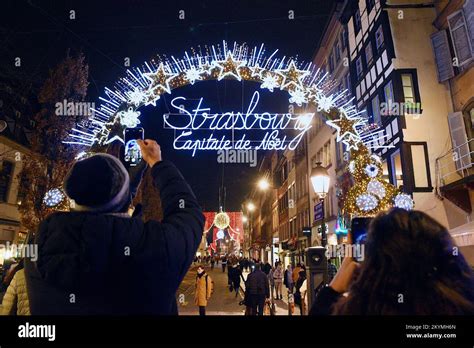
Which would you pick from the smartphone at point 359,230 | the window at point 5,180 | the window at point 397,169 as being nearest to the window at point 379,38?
the window at point 397,169

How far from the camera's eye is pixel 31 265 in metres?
1.44

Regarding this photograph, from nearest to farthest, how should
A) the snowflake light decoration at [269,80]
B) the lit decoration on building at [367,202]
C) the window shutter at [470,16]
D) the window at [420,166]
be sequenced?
the lit decoration on building at [367,202] < the snowflake light decoration at [269,80] < the window shutter at [470,16] < the window at [420,166]

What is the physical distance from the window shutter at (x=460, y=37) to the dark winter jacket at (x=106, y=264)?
1518 cm

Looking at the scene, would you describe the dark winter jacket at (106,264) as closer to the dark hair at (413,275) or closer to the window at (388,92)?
the dark hair at (413,275)

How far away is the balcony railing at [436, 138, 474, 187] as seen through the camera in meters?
13.2

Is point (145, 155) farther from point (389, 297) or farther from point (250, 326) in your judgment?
point (389, 297)

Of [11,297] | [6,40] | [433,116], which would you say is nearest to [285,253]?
[433,116]

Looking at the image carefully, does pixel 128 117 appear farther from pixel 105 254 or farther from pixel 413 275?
pixel 413 275

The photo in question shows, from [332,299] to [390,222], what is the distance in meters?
0.46

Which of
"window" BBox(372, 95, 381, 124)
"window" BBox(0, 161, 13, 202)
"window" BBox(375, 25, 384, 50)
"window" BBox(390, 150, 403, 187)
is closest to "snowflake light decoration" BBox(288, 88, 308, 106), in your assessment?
"window" BBox(390, 150, 403, 187)

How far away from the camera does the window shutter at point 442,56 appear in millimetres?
14930

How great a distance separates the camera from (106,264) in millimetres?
1358

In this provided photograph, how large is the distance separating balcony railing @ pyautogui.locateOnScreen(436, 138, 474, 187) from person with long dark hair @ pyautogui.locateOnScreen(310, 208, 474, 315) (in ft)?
42.4

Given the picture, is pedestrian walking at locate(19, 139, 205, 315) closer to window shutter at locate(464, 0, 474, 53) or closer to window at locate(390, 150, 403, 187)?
window shutter at locate(464, 0, 474, 53)
